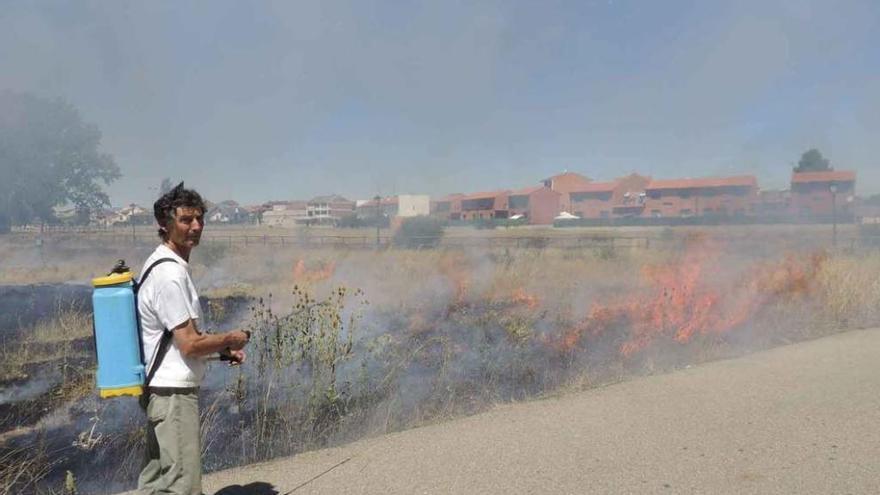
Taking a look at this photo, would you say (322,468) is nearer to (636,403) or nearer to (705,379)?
(636,403)

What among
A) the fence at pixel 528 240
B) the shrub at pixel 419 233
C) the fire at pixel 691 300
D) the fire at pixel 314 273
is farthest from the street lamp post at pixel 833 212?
the fire at pixel 314 273

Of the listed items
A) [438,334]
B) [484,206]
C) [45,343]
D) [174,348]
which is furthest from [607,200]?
[174,348]

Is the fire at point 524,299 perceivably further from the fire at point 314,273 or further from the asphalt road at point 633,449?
the fire at point 314,273

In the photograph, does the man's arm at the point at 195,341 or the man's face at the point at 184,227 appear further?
the man's face at the point at 184,227

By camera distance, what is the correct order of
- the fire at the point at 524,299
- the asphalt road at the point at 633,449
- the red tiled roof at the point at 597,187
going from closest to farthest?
the asphalt road at the point at 633,449 < the fire at the point at 524,299 < the red tiled roof at the point at 597,187

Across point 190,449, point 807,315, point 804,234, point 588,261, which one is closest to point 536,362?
point 807,315

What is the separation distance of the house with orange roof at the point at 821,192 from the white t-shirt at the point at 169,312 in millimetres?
14108

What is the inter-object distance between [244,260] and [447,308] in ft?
31.0

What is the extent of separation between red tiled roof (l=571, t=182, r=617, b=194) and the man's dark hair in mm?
20267

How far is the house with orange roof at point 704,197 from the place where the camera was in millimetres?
12984

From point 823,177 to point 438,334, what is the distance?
40.1ft

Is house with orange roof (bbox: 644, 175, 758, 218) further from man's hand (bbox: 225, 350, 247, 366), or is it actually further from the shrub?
man's hand (bbox: 225, 350, 247, 366)

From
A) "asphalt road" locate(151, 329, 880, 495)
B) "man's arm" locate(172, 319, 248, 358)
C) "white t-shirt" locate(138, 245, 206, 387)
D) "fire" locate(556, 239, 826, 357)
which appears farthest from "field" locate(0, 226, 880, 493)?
"man's arm" locate(172, 319, 248, 358)

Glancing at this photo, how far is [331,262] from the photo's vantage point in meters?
13.1
